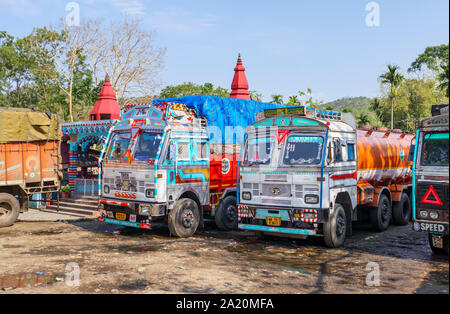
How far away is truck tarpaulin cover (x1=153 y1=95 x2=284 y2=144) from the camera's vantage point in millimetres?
11992

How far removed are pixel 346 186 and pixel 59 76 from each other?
31.5m

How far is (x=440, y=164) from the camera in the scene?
28.3 feet

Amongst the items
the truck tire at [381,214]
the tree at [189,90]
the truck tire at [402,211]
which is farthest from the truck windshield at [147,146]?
the tree at [189,90]

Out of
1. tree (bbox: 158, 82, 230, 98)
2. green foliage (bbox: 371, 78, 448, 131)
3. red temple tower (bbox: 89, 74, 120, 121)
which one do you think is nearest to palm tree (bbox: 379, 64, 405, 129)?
green foliage (bbox: 371, 78, 448, 131)

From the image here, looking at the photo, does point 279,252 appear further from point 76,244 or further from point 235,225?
point 76,244

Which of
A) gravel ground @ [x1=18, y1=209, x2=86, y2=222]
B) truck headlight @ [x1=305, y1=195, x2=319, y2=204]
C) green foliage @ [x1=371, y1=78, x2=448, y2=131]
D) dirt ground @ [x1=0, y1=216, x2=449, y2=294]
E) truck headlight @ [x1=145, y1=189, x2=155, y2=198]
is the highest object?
green foliage @ [x1=371, y1=78, x2=448, y2=131]

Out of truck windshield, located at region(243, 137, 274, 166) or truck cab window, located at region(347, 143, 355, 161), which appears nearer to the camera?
truck windshield, located at region(243, 137, 274, 166)

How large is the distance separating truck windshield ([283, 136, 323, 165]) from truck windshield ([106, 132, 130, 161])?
14.4 feet

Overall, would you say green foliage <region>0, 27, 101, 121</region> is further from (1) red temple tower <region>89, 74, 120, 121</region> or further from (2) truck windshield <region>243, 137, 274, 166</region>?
(2) truck windshield <region>243, 137, 274, 166</region>

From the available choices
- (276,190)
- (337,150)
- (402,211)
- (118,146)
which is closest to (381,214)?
(402,211)

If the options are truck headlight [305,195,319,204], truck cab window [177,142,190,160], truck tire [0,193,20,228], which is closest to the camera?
truck headlight [305,195,319,204]

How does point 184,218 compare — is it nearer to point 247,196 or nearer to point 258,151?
point 247,196

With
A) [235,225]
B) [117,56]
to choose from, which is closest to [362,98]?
[117,56]

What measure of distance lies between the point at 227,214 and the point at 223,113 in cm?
304
